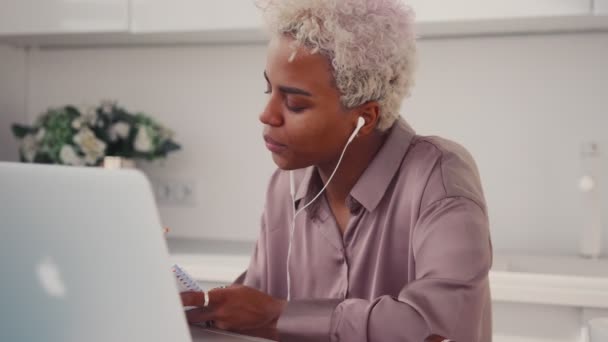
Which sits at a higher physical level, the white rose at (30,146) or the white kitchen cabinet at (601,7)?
the white kitchen cabinet at (601,7)

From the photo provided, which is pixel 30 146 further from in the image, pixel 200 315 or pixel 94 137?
pixel 200 315

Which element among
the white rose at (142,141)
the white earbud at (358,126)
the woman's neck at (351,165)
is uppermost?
the white earbud at (358,126)

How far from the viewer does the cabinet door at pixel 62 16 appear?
226cm

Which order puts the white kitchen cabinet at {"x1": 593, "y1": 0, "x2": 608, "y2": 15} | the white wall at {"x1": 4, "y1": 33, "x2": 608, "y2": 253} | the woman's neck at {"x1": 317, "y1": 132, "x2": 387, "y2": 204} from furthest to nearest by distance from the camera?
the white wall at {"x1": 4, "y1": 33, "x2": 608, "y2": 253}
the white kitchen cabinet at {"x1": 593, "y1": 0, "x2": 608, "y2": 15}
the woman's neck at {"x1": 317, "y1": 132, "x2": 387, "y2": 204}

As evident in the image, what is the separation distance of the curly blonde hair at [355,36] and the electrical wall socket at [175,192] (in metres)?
1.46

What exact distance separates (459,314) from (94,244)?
602mm

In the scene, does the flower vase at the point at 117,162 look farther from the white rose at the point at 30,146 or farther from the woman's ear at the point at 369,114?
the woman's ear at the point at 369,114

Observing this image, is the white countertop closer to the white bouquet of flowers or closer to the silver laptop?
the white bouquet of flowers

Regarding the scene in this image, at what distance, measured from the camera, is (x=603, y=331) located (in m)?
1.00

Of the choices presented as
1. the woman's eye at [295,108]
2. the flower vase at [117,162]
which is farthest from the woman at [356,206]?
the flower vase at [117,162]

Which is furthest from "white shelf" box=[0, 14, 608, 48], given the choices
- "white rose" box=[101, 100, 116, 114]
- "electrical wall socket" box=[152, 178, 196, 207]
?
"electrical wall socket" box=[152, 178, 196, 207]

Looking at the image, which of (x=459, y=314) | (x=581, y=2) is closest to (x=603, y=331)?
(x=459, y=314)

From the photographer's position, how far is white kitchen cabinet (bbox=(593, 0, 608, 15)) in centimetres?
188

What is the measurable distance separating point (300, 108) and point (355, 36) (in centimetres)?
14
